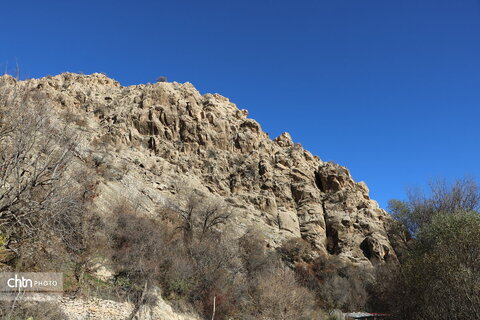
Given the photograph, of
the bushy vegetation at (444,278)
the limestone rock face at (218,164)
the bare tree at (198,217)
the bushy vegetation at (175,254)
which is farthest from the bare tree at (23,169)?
the limestone rock face at (218,164)

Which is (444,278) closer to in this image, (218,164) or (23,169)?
(23,169)

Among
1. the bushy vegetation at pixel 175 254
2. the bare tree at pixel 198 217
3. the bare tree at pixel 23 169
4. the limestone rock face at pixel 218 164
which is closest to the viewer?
the bare tree at pixel 23 169

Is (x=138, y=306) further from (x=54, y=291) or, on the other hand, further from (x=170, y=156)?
(x=170, y=156)

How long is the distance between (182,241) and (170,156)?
54.7 ft

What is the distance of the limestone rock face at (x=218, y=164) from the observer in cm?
3650

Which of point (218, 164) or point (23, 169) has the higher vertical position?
point (218, 164)

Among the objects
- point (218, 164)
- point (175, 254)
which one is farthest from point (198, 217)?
point (218, 164)

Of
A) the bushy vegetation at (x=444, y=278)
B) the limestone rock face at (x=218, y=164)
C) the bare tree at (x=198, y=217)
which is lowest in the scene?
the bushy vegetation at (x=444, y=278)

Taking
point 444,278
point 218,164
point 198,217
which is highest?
point 218,164

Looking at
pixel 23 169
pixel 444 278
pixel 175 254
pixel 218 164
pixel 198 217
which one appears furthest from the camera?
pixel 218 164

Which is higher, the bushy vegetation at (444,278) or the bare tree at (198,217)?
the bare tree at (198,217)

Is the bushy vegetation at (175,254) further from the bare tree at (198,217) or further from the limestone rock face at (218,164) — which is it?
the limestone rock face at (218,164)

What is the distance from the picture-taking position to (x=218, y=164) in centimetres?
4288

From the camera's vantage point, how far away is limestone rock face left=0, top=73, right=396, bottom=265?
1437 inches
